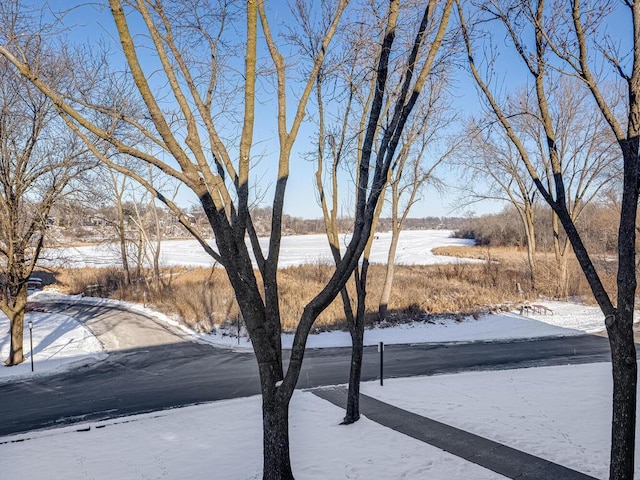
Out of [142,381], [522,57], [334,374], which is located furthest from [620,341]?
[142,381]

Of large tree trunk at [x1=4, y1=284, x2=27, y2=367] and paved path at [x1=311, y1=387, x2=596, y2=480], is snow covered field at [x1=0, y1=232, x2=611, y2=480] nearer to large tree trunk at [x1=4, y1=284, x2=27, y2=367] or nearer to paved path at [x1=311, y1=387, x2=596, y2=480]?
paved path at [x1=311, y1=387, x2=596, y2=480]

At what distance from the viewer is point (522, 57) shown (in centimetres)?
509

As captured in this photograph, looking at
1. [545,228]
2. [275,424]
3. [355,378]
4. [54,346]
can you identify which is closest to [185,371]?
[54,346]

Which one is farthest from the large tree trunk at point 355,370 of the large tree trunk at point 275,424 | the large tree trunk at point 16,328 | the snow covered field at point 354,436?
the large tree trunk at point 16,328

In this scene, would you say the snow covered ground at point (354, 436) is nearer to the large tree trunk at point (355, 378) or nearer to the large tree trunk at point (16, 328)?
the large tree trunk at point (355, 378)

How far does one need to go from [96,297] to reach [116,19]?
2622 cm

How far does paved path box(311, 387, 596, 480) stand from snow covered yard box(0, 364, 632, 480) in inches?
7.4

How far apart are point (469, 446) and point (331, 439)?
1.70m

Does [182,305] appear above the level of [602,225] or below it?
below

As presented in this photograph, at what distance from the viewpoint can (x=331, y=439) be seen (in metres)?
6.08

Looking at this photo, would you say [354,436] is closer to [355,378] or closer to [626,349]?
[355,378]

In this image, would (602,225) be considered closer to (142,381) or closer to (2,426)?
(142,381)

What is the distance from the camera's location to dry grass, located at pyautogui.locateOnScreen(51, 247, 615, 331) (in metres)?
19.4

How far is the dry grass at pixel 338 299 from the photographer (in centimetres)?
1938
